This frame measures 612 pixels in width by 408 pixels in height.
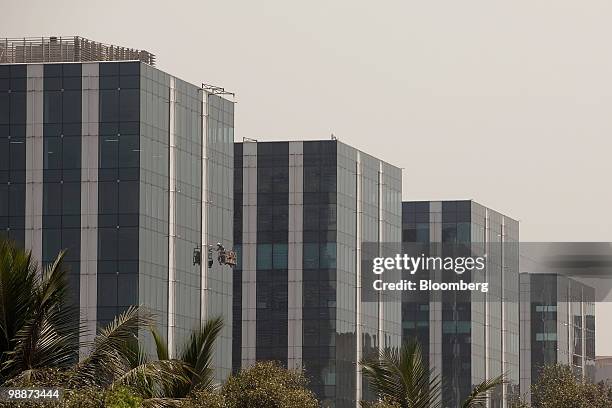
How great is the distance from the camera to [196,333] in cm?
4650

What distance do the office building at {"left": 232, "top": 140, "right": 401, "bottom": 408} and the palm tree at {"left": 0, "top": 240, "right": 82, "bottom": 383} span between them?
11709 centimetres

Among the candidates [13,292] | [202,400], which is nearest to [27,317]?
[13,292]

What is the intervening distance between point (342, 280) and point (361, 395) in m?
11.1

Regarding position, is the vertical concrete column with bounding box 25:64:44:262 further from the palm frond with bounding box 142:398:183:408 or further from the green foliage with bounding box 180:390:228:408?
the palm frond with bounding box 142:398:183:408

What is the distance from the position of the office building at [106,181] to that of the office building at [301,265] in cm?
3165

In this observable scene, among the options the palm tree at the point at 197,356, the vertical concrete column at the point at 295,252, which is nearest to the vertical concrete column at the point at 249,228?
the vertical concrete column at the point at 295,252

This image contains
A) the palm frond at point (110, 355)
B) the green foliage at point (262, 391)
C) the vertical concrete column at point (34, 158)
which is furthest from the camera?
the vertical concrete column at point (34, 158)

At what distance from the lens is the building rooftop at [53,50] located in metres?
130

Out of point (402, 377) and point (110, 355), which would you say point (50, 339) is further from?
point (402, 377)

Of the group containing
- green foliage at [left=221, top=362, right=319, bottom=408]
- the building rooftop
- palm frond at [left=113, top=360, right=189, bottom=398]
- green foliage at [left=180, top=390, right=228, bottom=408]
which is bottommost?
green foliage at [left=221, top=362, right=319, bottom=408]

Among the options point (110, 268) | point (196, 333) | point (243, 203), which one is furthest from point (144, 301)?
point (196, 333)

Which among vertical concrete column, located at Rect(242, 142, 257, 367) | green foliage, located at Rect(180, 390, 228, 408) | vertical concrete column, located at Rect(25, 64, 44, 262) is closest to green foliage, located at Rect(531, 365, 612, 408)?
vertical concrete column, located at Rect(242, 142, 257, 367)

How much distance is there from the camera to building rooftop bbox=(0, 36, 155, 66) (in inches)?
5133

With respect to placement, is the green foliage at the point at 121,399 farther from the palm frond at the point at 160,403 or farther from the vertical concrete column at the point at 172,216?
the vertical concrete column at the point at 172,216
